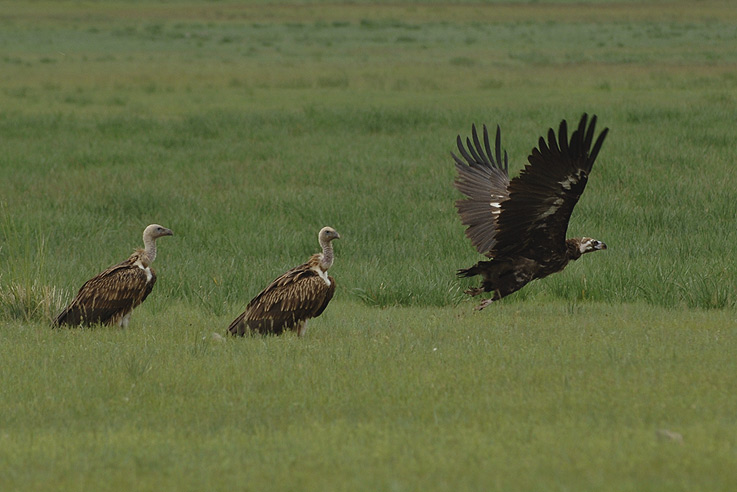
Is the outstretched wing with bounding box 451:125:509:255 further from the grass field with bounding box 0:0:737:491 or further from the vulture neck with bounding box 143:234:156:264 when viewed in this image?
the vulture neck with bounding box 143:234:156:264

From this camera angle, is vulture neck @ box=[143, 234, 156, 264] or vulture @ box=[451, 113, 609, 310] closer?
vulture @ box=[451, 113, 609, 310]

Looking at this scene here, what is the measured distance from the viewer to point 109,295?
944 cm

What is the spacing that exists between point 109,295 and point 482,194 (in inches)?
165

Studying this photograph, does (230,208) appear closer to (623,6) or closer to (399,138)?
(399,138)

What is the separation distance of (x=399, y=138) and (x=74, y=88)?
1565 cm

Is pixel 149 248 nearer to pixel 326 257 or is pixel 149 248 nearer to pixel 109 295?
pixel 109 295

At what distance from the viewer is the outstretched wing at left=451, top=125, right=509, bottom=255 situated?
11.5m

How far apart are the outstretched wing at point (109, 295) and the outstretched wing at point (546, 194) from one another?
3219 millimetres

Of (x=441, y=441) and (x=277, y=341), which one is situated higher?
(x=441, y=441)

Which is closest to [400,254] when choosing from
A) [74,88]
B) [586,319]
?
[586,319]

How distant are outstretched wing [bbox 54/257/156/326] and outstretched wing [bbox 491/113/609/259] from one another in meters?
3.22

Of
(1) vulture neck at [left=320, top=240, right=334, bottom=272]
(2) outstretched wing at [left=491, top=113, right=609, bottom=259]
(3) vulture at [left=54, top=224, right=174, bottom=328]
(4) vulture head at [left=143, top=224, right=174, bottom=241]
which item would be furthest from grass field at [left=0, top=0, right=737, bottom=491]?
(4) vulture head at [left=143, top=224, right=174, bottom=241]

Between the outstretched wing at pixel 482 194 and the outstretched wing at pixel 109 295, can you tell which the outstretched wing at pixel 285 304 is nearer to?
the outstretched wing at pixel 109 295

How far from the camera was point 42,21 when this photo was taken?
7350 cm
